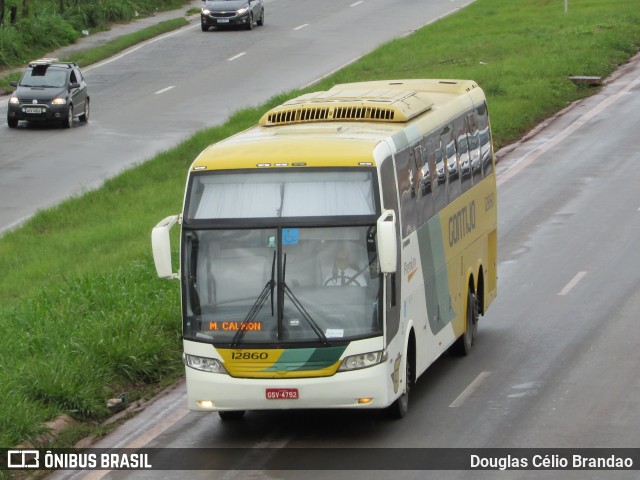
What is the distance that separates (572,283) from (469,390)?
18.8ft

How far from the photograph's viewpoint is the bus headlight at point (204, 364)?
14523 millimetres

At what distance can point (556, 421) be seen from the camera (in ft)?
50.4

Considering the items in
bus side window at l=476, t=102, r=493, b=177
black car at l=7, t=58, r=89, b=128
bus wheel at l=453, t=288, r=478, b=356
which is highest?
bus side window at l=476, t=102, r=493, b=177

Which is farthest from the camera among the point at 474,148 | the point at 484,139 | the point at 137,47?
the point at 137,47

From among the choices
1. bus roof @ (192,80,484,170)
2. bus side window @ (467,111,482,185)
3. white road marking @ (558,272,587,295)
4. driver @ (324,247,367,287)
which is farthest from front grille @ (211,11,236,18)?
driver @ (324,247,367,287)

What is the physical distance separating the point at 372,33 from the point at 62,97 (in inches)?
705

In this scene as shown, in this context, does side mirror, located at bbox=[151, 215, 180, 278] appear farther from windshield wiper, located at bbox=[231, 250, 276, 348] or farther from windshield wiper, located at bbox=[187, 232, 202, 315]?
windshield wiper, located at bbox=[231, 250, 276, 348]

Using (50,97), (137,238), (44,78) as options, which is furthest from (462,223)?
(44,78)

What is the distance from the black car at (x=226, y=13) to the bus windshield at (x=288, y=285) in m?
44.9

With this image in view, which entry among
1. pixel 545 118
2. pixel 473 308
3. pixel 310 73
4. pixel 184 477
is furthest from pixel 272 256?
pixel 310 73

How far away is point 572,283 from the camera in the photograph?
2211cm

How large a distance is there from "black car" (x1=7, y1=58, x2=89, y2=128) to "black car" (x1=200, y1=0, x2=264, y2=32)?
53.8ft

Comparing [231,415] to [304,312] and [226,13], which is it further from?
[226,13]

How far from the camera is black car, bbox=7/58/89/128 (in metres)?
40.9
